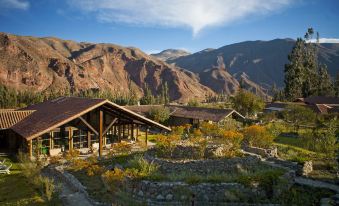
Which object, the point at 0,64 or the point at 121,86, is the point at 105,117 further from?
the point at 121,86

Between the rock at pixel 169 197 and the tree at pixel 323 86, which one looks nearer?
the rock at pixel 169 197

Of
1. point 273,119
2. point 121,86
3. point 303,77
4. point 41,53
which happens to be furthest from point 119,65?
point 273,119

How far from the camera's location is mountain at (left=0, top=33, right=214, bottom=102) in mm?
126125

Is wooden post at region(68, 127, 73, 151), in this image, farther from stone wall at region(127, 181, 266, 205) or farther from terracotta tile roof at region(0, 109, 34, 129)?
stone wall at region(127, 181, 266, 205)

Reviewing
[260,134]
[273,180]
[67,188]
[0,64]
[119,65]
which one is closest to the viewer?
[273,180]

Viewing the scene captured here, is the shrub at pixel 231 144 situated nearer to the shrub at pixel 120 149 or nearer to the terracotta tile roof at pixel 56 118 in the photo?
the shrub at pixel 120 149

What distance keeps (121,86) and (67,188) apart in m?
150

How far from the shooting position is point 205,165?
692 inches

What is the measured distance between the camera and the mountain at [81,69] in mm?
126125

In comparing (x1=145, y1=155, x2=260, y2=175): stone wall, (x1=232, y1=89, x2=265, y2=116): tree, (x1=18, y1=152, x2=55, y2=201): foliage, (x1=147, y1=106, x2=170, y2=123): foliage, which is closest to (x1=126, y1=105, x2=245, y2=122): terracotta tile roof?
(x1=147, y1=106, x2=170, y2=123): foliage

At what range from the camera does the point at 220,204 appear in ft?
45.0

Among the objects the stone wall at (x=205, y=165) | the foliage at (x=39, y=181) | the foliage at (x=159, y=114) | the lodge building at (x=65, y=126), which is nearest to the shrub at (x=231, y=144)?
the stone wall at (x=205, y=165)

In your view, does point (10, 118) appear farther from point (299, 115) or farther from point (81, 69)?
point (81, 69)

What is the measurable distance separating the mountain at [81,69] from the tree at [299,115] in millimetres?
88542
